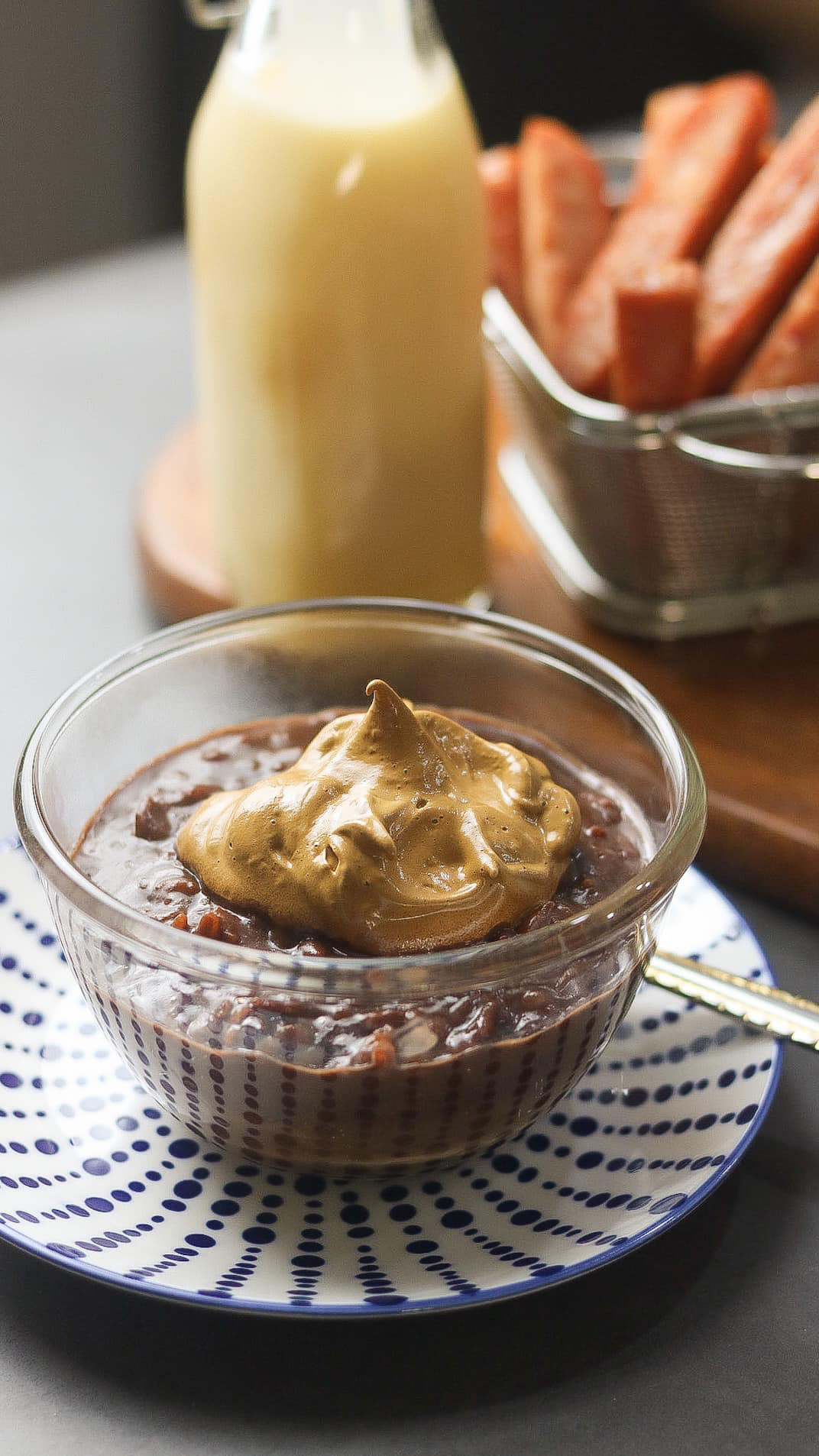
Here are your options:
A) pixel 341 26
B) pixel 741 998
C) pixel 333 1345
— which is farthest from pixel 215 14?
pixel 333 1345

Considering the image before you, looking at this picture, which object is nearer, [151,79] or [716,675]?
[716,675]

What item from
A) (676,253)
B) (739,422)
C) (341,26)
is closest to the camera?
(341,26)

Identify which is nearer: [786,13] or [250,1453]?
[250,1453]

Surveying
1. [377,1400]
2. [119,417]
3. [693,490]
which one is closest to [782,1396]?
[377,1400]

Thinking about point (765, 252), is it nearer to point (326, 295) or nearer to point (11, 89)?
point (326, 295)

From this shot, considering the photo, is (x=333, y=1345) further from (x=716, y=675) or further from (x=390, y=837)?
(x=716, y=675)
